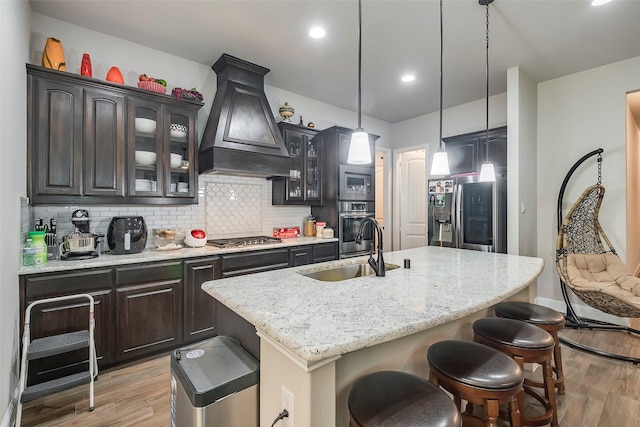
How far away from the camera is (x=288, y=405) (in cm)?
103

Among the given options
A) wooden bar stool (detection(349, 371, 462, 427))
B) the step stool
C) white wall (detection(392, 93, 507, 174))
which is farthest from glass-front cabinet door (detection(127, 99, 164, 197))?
white wall (detection(392, 93, 507, 174))

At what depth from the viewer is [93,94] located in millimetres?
2557

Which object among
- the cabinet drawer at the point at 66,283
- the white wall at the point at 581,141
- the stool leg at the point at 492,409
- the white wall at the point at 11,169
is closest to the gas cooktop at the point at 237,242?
the cabinet drawer at the point at 66,283

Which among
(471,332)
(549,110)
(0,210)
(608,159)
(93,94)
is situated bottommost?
(471,332)

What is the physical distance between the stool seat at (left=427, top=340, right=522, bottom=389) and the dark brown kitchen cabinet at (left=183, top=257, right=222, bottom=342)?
7.20 ft

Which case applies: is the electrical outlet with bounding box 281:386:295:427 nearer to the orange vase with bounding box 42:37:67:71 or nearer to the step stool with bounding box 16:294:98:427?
the step stool with bounding box 16:294:98:427

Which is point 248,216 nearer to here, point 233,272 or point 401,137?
point 233,272

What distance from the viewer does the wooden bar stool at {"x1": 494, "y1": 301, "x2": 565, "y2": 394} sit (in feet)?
6.00

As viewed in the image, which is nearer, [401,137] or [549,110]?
[549,110]

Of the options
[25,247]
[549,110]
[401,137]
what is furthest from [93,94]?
[549,110]

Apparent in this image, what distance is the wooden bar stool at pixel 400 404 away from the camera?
950 millimetres

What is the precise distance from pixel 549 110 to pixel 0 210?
5328 mm

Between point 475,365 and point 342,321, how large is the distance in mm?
659

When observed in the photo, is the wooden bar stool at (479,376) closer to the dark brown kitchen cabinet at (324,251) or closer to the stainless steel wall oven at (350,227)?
the dark brown kitchen cabinet at (324,251)
